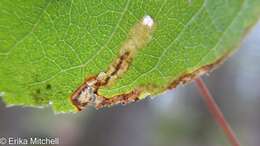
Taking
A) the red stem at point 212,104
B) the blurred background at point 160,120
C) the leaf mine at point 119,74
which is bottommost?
the red stem at point 212,104

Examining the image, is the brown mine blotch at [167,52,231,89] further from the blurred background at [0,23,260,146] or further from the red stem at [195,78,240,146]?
the blurred background at [0,23,260,146]

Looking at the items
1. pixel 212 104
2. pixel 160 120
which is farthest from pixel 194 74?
pixel 160 120

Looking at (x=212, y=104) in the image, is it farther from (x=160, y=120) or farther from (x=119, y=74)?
(x=160, y=120)

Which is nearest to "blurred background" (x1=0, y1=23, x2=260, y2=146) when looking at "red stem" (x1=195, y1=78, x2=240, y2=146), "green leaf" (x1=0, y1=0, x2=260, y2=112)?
"red stem" (x1=195, y1=78, x2=240, y2=146)

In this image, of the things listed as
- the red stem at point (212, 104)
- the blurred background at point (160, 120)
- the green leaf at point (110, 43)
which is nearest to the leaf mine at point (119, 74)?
the green leaf at point (110, 43)

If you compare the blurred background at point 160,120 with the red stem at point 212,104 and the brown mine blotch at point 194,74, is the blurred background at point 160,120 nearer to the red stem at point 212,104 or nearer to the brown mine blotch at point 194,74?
the red stem at point 212,104

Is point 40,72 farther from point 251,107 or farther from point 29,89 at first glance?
point 251,107

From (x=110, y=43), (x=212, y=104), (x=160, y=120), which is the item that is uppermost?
(x=160, y=120)
